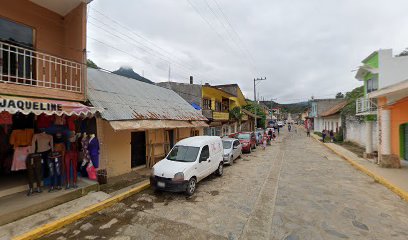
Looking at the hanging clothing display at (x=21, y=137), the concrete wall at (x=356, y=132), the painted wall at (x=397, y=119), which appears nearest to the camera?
the hanging clothing display at (x=21, y=137)

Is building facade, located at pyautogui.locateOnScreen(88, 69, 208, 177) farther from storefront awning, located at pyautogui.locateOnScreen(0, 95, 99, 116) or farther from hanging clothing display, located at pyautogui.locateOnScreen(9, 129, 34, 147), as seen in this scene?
hanging clothing display, located at pyautogui.locateOnScreen(9, 129, 34, 147)

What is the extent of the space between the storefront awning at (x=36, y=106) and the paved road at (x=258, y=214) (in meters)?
3.15

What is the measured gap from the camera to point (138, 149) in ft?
37.3

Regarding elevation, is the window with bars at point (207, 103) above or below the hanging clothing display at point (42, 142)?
above

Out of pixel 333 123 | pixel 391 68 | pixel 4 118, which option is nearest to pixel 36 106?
pixel 4 118

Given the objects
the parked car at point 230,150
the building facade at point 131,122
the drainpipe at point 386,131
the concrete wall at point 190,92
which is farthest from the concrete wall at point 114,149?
the drainpipe at point 386,131

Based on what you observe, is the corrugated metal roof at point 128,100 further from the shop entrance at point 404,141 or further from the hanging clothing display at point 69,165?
the shop entrance at point 404,141

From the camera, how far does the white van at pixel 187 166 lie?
24.1 feet

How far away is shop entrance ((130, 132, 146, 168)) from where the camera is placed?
11000 millimetres

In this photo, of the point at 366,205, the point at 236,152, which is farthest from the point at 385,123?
the point at 236,152

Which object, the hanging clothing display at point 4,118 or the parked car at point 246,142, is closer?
the hanging clothing display at point 4,118

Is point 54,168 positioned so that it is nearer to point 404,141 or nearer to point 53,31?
point 53,31

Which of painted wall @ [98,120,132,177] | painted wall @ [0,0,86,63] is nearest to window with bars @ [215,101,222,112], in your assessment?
painted wall @ [98,120,132,177]

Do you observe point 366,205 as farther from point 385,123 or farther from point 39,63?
point 39,63
